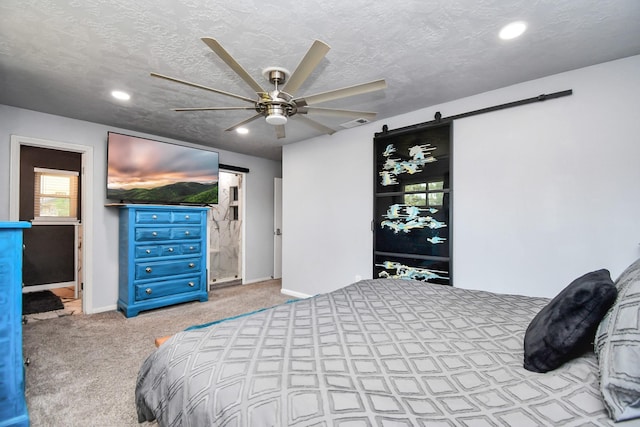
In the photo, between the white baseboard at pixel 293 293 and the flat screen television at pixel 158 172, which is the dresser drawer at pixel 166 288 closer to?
the flat screen television at pixel 158 172

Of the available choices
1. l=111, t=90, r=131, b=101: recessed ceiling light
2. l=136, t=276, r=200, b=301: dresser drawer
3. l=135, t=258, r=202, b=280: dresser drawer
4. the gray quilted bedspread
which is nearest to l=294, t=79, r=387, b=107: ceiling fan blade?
the gray quilted bedspread

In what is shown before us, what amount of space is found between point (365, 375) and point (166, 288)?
146 inches

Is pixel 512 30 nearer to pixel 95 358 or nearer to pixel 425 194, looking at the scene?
pixel 425 194

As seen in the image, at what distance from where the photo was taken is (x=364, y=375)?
0.99 metres

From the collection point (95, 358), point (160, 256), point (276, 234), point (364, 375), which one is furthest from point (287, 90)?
point (276, 234)

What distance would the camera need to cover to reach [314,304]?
1.78 m

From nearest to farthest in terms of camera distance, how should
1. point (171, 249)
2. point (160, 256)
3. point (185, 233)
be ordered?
point (160, 256), point (171, 249), point (185, 233)

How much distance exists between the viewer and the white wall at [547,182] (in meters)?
2.20

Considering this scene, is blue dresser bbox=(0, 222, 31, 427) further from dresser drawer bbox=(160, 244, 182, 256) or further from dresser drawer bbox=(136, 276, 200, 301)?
dresser drawer bbox=(160, 244, 182, 256)

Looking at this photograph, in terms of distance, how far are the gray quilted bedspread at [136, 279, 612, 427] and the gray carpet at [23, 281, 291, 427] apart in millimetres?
906

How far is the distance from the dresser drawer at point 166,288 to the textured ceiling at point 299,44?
2.30 metres

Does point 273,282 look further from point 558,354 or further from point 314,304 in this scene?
point 558,354

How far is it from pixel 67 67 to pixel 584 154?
4383mm

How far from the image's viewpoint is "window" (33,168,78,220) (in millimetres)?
4910
